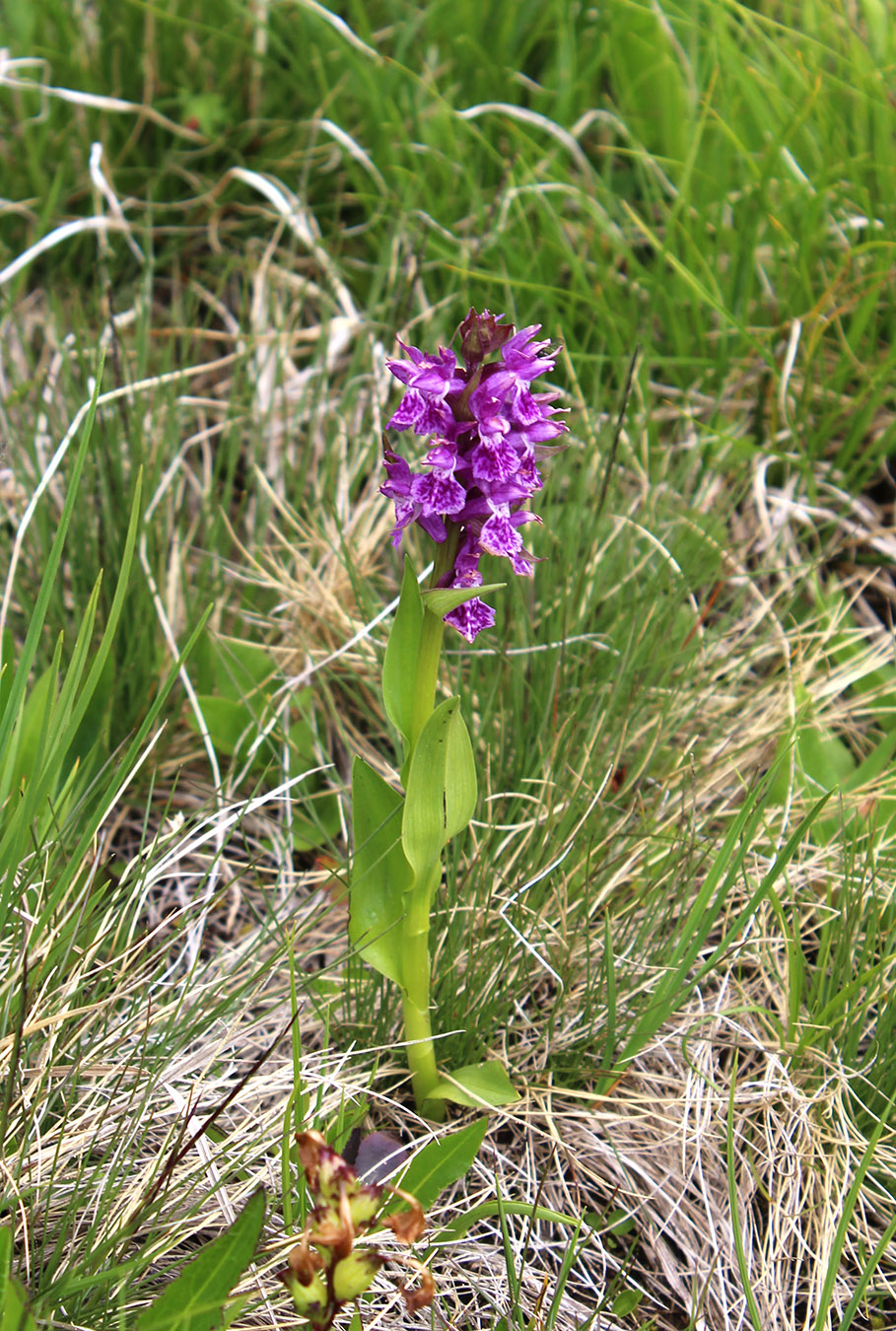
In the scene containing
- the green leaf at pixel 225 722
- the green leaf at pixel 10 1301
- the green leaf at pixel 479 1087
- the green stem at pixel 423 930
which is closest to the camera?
the green leaf at pixel 10 1301

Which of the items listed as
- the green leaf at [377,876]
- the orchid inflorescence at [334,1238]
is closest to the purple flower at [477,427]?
the green leaf at [377,876]

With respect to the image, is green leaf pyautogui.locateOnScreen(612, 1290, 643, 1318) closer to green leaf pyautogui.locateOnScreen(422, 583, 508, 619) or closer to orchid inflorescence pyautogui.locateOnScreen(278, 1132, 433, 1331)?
orchid inflorescence pyautogui.locateOnScreen(278, 1132, 433, 1331)

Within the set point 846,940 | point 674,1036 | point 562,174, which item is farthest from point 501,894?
point 562,174

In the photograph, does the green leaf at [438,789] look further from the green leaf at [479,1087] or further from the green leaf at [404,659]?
the green leaf at [479,1087]

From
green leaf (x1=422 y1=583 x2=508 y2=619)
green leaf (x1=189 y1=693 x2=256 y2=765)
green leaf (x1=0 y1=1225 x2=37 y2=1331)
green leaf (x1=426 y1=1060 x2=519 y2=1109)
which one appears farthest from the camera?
green leaf (x1=189 y1=693 x2=256 y2=765)

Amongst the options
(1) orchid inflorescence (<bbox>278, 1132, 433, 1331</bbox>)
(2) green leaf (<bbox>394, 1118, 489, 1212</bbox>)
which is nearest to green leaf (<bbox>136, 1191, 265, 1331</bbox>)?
(1) orchid inflorescence (<bbox>278, 1132, 433, 1331</bbox>)

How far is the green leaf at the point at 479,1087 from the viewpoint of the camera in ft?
3.97

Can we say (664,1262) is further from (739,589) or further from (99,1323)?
(739,589)

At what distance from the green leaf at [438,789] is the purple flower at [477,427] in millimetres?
195

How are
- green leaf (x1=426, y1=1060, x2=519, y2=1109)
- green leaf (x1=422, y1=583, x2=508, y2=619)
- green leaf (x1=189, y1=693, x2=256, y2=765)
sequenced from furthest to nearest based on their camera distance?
green leaf (x1=189, y1=693, x2=256, y2=765) < green leaf (x1=426, y1=1060, x2=519, y2=1109) < green leaf (x1=422, y1=583, x2=508, y2=619)

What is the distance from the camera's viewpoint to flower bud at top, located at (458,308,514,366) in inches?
39.8

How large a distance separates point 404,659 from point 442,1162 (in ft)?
1.78

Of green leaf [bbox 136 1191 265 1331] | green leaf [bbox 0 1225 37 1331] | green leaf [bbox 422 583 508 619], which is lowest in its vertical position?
green leaf [bbox 136 1191 265 1331]

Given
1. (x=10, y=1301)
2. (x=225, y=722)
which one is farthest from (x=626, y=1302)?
(x=225, y=722)
